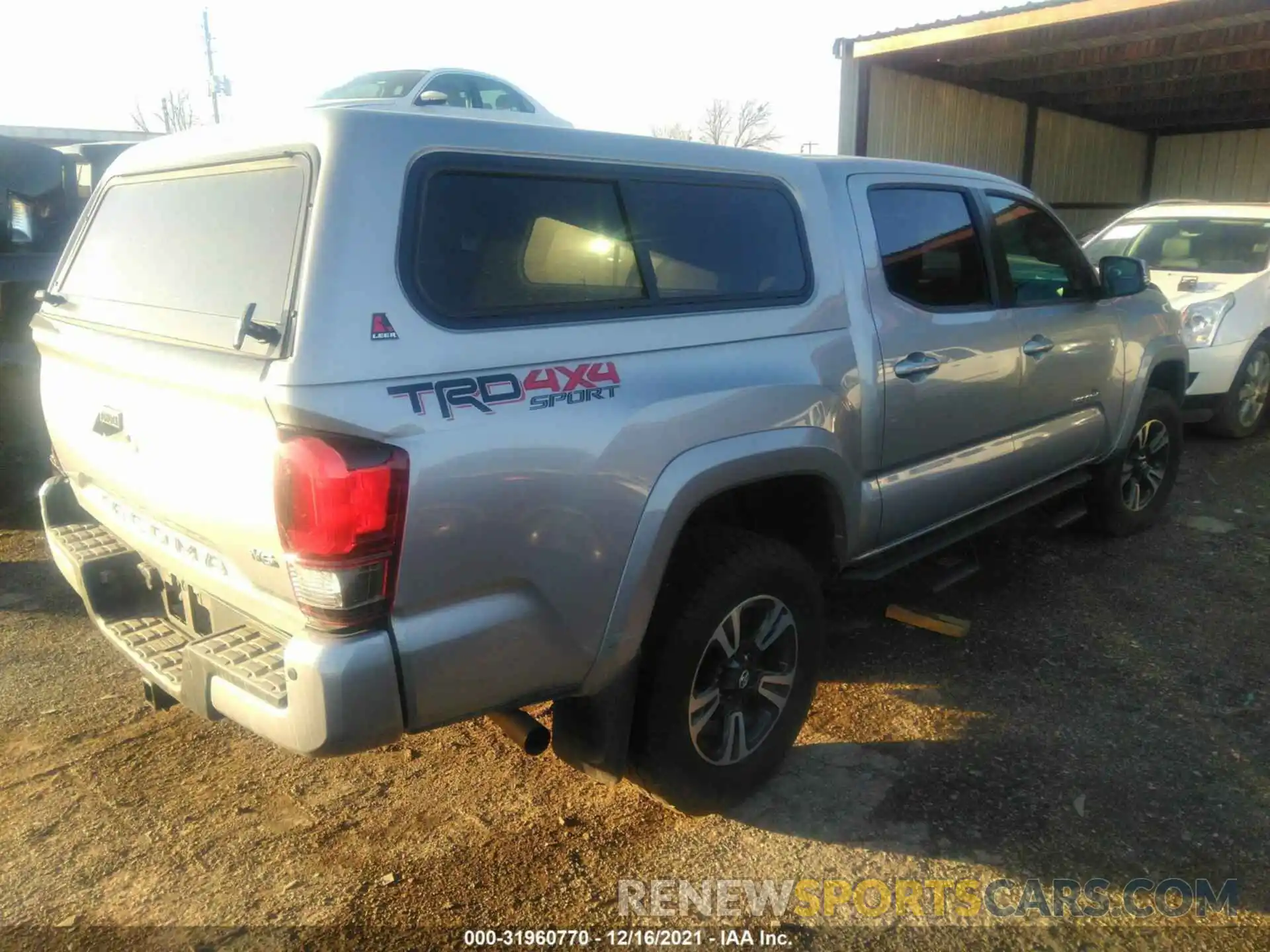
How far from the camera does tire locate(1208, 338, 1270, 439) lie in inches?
300

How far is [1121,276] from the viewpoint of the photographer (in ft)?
15.0

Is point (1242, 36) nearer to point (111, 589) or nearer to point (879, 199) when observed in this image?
point (879, 199)

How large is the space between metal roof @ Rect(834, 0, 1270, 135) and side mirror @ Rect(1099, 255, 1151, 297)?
639cm

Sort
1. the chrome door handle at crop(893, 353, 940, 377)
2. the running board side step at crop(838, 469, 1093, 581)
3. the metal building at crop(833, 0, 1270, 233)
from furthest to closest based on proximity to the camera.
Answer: the metal building at crop(833, 0, 1270, 233)
the running board side step at crop(838, 469, 1093, 581)
the chrome door handle at crop(893, 353, 940, 377)

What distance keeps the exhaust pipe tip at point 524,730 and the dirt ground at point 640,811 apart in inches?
18.4

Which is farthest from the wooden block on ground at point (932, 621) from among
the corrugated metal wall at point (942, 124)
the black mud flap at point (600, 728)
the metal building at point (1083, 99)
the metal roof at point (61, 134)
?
the metal roof at point (61, 134)

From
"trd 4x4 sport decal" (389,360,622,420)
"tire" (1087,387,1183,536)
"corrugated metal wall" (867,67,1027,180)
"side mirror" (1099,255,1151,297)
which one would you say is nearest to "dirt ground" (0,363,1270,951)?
"tire" (1087,387,1183,536)

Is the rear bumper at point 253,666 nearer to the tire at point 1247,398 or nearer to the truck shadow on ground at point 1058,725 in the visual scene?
the truck shadow on ground at point 1058,725

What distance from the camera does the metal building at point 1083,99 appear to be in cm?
1095

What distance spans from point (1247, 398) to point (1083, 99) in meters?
10.8

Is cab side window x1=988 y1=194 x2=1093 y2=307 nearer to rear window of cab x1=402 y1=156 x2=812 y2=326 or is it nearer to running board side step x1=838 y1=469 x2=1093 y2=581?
running board side step x1=838 y1=469 x2=1093 y2=581

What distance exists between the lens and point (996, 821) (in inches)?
118

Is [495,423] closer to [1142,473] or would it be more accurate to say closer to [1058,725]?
[1058,725]

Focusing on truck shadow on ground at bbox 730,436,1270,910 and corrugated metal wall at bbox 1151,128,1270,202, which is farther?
corrugated metal wall at bbox 1151,128,1270,202
